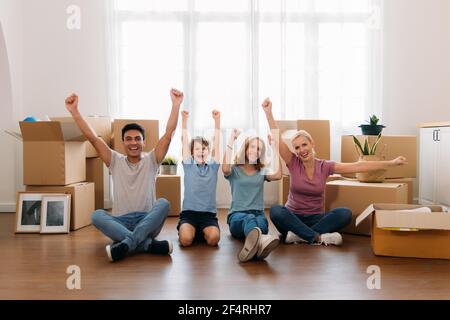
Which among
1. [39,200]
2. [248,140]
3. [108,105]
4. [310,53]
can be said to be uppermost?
[310,53]

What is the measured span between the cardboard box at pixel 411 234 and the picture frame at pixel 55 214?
6.63ft

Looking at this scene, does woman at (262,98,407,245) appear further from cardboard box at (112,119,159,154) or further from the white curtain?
the white curtain

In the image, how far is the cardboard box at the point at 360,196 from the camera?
3.14m

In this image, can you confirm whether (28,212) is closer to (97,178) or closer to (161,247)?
(97,178)

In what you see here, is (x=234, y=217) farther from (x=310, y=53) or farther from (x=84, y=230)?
(x=310, y=53)

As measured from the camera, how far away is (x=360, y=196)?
320cm

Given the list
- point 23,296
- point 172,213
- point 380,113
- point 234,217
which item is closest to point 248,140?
point 234,217

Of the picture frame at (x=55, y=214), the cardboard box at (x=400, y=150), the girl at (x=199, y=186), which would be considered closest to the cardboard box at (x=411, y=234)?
the girl at (x=199, y=186)

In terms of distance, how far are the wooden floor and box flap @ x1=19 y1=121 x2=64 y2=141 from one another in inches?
32.1

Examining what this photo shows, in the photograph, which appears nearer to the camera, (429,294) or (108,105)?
(429,294)

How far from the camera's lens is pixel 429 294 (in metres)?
1.89

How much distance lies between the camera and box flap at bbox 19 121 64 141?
333 centimetres

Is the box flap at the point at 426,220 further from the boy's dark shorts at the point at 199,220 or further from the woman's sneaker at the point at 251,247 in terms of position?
the boy's dark shorts at the point at 199,220

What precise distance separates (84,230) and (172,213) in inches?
34.7
